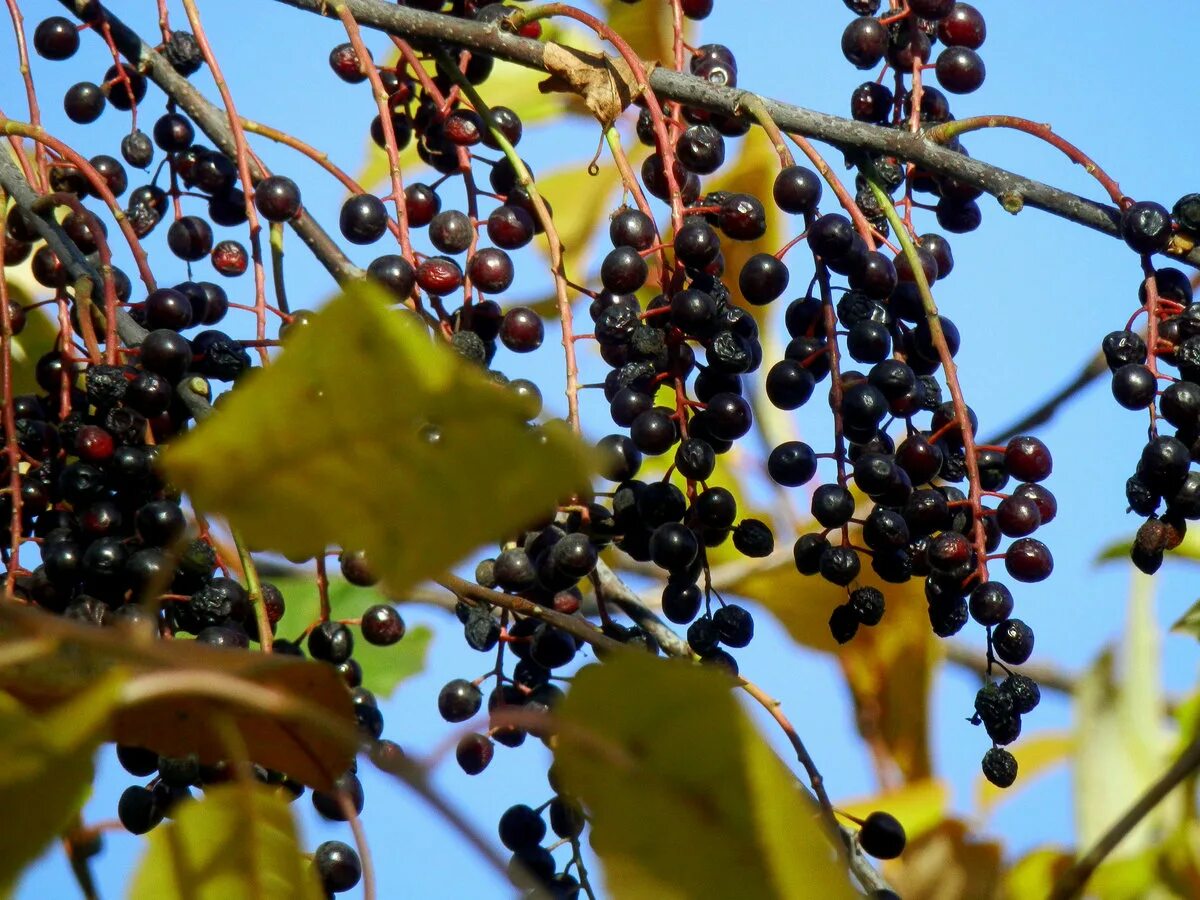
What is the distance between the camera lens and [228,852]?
1.84 feet

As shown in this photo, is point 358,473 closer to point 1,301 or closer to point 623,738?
point 623,738

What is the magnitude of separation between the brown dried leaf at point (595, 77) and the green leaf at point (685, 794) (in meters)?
0.55

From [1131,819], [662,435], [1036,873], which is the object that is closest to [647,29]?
[662,435]

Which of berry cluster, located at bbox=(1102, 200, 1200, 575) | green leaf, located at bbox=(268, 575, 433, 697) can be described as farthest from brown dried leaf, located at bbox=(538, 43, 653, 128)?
green leaf, located at bbox=(268, 575, 433, 697)

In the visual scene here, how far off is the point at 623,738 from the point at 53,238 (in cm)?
62

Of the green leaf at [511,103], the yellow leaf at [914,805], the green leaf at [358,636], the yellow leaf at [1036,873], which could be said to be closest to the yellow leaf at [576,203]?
the green leaf at [511,103]

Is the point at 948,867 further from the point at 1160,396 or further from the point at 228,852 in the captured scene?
the point at 228,852

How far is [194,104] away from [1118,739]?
776 millimetres

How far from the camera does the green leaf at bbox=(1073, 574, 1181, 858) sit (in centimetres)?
93

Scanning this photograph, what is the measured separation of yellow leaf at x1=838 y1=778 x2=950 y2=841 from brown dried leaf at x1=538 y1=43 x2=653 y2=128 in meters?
0.50

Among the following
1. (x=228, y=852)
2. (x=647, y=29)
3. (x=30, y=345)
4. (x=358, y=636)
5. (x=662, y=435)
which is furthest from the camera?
(x=358, y=636)

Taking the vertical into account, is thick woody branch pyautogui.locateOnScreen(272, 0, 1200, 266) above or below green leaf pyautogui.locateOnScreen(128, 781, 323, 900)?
above

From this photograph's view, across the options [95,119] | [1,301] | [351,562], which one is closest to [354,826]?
[351,562]

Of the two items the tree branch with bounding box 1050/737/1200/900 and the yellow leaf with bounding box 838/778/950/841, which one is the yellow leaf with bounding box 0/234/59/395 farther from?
the tree branch with bounding box 1050/737/1200/900
